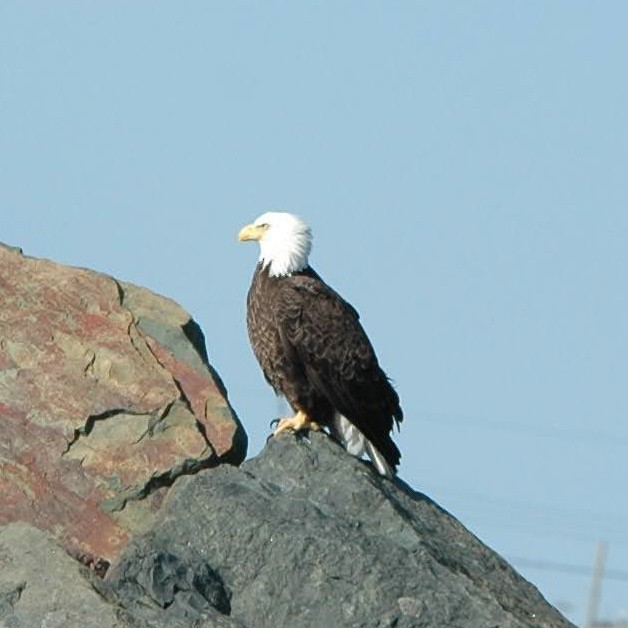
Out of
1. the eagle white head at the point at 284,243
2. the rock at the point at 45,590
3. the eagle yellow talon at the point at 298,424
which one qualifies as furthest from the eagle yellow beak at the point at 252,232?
the rock at the point at 45,590

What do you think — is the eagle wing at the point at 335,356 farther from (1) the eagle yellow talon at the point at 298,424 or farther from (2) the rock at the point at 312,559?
(2) the rock at the point at 312,559

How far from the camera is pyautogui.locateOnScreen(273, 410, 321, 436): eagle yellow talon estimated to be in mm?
10766

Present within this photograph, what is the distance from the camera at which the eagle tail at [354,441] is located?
426 inches

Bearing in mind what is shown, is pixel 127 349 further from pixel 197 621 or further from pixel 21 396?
pixel 197 621

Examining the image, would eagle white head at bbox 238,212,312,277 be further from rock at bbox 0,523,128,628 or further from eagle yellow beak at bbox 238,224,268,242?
rock at bbox 0,523,128,628

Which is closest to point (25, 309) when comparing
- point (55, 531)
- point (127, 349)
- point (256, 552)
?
point (127, 349)

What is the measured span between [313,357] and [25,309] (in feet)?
4.57

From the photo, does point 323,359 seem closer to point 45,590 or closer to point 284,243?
point 284,243

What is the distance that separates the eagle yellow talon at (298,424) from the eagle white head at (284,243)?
70 cm

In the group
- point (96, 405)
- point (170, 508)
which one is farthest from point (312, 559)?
point (96, 405)

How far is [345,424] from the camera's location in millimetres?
11094

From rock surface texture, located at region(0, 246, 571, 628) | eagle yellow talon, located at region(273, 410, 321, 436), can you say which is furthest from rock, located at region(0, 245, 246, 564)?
eagle yellow talon, located at region(273, 410, 321, 436)

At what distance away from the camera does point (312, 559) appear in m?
9.29

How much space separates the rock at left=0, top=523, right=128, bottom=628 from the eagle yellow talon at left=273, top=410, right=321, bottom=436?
2.13 meters
